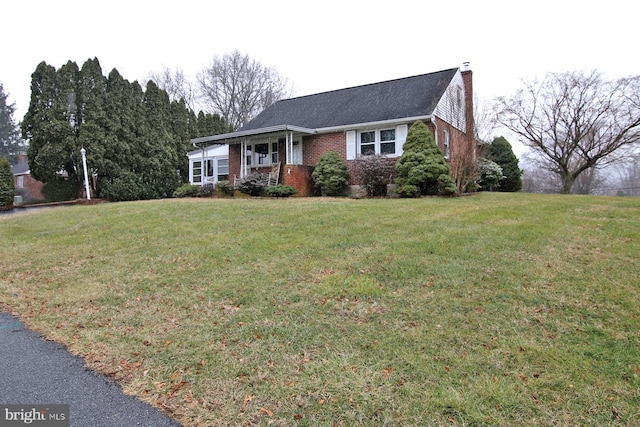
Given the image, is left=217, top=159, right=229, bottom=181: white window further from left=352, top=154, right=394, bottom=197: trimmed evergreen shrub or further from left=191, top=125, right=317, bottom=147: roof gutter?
left=352, top=154, right=394, bottom=197: trimmed evergreen shrub

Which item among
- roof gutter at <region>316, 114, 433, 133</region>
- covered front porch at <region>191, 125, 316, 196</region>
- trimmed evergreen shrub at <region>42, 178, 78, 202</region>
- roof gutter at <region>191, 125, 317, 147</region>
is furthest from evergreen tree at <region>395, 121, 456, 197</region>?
trimmed evergreen shrub at <region>42, 178, 78, 202</region>

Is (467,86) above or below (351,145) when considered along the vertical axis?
above

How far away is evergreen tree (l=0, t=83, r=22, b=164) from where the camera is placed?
147 ft

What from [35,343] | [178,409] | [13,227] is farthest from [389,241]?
[13,227]

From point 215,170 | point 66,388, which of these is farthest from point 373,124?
point 66,388

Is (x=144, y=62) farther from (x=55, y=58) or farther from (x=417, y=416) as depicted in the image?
(x=417, y=416)

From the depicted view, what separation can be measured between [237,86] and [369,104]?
71.1 feet

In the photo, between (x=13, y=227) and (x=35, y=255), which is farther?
(x=13, y=227)

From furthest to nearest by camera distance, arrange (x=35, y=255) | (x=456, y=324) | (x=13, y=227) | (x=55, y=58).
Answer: (x=55, y=58)
(x=13, y=227)
(x=35, y=255)
(x=456, y=324)

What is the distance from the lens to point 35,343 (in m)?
3.58

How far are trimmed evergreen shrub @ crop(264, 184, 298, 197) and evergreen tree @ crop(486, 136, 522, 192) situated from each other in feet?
37.6

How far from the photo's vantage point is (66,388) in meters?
2.76

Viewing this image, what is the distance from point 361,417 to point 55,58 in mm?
26541

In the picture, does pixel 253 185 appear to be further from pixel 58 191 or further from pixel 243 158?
pixel 58 191
